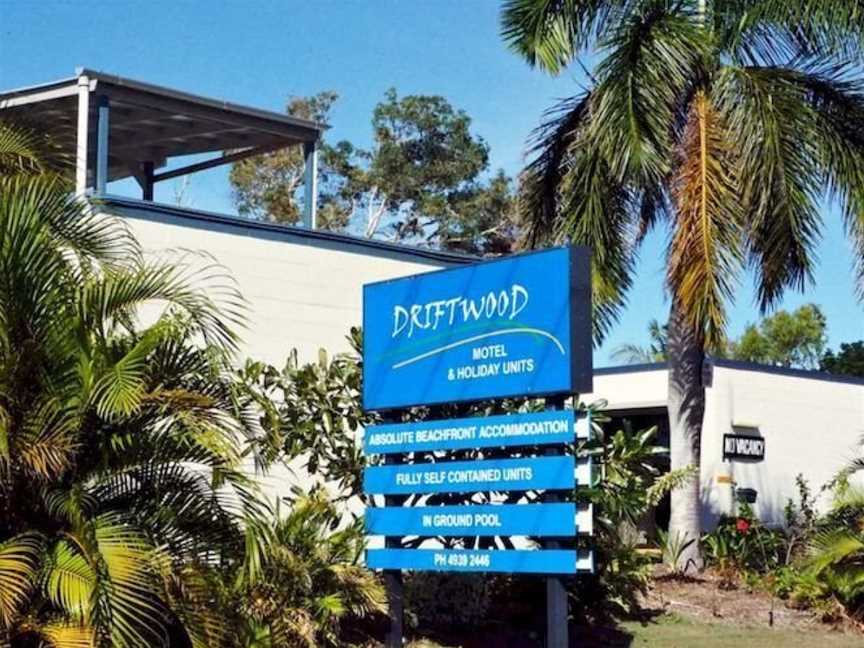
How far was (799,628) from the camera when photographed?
16312 mm

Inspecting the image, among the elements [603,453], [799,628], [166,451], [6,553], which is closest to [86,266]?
[166,451]

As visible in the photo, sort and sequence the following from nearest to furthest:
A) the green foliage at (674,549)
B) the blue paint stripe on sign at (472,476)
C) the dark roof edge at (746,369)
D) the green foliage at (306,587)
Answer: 1. the blue paint stripe on sign at (472,476)
2. the green foliage at (306,587)
3. the green foliage at (674,549)
4. the dark roof edge at (746,369)

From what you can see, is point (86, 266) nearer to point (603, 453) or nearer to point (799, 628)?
point (603, 453)

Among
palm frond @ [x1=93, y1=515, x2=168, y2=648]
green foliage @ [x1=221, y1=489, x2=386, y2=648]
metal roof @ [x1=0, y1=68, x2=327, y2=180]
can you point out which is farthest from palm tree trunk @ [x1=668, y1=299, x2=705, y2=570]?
palm frond @ [x1=93, y1=515, x2=168, y2=648]

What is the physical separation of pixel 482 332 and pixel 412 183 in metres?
30.9

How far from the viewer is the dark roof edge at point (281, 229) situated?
15.2m

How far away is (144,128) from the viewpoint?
1981 centimetres

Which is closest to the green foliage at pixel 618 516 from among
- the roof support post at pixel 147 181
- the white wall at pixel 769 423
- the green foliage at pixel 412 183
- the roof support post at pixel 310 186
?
the roof support post at pixel 310 186

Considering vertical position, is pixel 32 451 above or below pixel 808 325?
below

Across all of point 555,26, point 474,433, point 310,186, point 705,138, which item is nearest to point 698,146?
point 705,138

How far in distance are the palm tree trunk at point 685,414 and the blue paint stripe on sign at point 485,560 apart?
6992 mm

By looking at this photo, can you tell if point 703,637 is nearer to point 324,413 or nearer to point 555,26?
point 324,413

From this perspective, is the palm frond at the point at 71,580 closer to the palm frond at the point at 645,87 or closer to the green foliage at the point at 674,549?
the palm frond at the point at 645,87

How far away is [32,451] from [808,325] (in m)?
47.2
